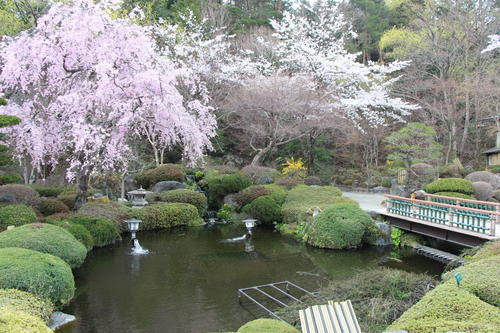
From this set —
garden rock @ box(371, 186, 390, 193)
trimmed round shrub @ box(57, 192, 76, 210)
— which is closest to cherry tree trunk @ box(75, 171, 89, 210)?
trimmed round shrub @ box(57, 192, 76, 210)

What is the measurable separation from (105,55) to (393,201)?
35.0ft

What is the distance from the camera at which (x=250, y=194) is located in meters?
17.2

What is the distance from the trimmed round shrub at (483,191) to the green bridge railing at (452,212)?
3.17 meters

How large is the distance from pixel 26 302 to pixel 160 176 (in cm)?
1344

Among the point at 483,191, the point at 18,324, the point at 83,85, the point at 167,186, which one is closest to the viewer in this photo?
the point at 18,324

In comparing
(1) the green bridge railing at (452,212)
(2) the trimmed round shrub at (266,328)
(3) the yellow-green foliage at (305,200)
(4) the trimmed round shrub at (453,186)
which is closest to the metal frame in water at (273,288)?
(2) the trimmed round shrub at (266,328)

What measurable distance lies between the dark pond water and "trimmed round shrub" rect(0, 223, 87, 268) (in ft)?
2.61

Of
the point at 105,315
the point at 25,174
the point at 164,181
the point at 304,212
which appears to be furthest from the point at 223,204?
the point at 105,315

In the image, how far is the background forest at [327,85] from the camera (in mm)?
21047

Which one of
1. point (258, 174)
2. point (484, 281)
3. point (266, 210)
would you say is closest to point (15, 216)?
point (266, 210)

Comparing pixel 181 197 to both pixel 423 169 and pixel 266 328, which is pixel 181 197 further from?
pixel 266 328

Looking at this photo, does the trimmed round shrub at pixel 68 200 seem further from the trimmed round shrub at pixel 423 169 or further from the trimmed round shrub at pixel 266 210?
the trimmed round shrub at pixel 423 169

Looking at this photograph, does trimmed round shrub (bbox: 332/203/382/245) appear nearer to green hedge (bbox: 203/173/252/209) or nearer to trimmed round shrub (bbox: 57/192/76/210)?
green hedge (bbox: 203/173/252/209)

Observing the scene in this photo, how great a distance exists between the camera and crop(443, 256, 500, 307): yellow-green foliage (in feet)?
16.0
